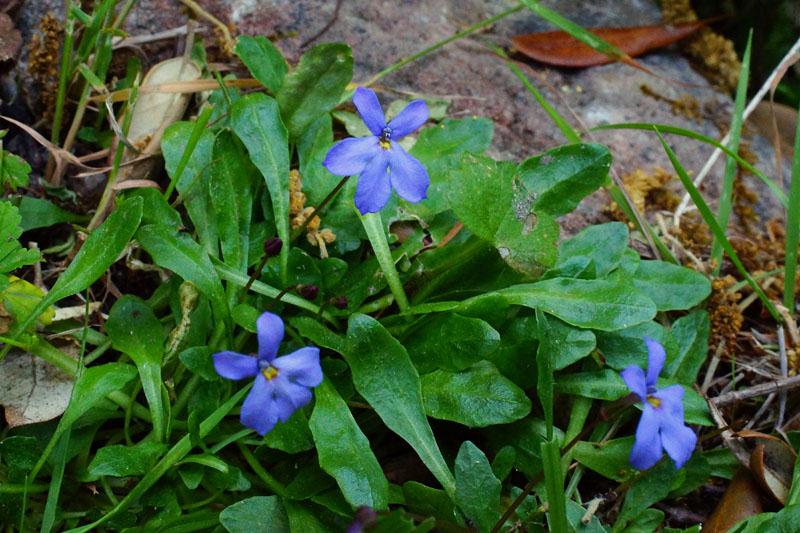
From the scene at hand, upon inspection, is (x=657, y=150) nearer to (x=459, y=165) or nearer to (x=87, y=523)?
(x=459, y=165)

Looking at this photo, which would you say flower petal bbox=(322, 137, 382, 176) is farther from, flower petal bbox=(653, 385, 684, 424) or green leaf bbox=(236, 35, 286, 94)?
flower petal bbox=(653, 385, 684, 424)

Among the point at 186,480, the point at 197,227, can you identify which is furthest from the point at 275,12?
the point at 186,480

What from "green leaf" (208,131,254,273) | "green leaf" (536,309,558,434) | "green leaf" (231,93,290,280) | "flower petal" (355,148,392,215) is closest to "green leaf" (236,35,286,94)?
"green leaf" (231,93,290,280)

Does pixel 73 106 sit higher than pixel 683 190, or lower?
higher

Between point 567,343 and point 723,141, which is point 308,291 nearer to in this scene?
point 567,343

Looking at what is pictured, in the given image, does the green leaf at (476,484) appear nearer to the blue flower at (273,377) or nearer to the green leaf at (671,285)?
the blue flower at (273,377)

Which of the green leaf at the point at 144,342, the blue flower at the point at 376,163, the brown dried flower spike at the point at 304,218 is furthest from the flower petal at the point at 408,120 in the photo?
the green leaf at the point at 144,342

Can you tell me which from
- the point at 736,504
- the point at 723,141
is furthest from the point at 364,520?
the point at 723,141
